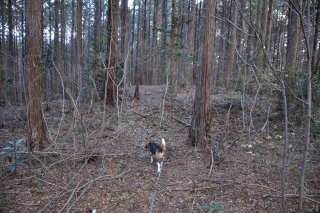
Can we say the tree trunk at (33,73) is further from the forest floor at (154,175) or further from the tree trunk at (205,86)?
the tree trunk at (205,86)

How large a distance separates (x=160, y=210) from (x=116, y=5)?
8282 millimetres

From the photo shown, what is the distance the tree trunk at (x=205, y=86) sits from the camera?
20.6 ft

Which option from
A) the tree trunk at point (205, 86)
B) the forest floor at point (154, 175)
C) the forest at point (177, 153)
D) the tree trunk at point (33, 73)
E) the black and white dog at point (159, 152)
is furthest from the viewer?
the tree trunk at point (205, 86)

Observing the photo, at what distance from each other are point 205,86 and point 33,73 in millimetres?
4170

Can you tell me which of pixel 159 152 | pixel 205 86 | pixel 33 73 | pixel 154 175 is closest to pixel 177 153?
pixel 159 152

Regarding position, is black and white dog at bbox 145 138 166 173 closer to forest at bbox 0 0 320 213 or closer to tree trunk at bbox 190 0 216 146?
forest at bbox 0 0 320 213

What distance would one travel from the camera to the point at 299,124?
7602 mm

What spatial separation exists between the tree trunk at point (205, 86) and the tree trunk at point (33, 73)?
387 cm

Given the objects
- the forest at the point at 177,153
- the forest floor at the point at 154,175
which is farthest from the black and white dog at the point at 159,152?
the forest floor at the point at 154,175

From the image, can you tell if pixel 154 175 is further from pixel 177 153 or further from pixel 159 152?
pixel 177 153

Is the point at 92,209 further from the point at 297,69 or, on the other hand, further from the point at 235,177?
the point at 297,69

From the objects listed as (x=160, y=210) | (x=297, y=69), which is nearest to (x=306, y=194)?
(x=160, y=210)

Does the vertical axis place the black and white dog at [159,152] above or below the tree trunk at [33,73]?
below

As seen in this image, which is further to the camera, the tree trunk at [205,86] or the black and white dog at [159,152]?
the tree trunk at [205,86]
